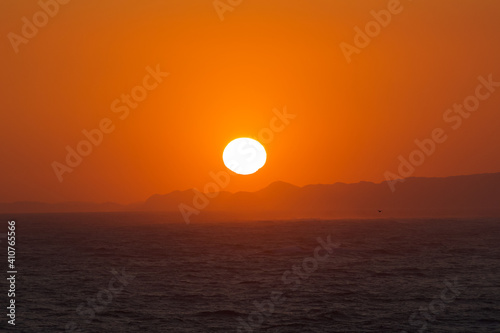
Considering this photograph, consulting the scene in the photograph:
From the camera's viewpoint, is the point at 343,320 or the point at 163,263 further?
the point at 163,263

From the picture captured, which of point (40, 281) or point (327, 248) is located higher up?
point (327, 248)

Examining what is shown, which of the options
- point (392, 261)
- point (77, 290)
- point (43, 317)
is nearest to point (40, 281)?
point (77, 290)

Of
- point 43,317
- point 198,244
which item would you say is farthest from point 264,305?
point 198,244

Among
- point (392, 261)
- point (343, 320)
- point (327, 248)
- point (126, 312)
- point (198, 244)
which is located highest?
point (198, 244)

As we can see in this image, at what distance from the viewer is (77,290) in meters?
66.8

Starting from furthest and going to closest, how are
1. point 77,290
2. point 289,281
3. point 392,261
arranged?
point 392,261, point 289,281, point 77,290

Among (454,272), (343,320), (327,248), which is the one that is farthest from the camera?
(327,248)

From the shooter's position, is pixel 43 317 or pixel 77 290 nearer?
pixel 43 317

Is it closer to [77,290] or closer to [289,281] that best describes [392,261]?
[289,281]

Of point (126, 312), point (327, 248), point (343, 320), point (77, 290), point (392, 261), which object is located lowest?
point (343, 320)

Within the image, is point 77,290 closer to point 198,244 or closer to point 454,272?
point 454,272

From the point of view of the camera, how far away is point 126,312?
5569 centimetres

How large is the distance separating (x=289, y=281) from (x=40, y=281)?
1169 inches

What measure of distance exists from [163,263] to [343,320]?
4699 centimetres
